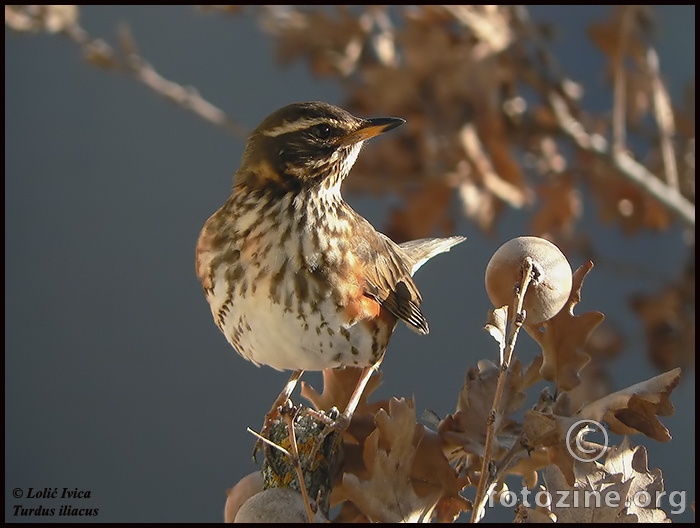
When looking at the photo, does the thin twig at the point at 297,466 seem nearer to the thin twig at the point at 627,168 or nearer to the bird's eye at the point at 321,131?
the bird's eye at the point at 321,131

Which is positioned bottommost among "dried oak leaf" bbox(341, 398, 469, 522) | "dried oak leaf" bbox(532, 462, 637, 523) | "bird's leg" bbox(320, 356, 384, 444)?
"bird's leg" bbox(320, 356, 384, 444)

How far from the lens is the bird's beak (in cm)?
208

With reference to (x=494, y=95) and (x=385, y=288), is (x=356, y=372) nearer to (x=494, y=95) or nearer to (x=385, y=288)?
(x=385, y=288)

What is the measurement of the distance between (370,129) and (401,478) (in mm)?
1030

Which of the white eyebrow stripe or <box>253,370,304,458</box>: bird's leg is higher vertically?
the white eyebrow stripe

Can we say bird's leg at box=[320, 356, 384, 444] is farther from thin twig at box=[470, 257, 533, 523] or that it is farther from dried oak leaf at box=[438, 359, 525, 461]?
thin twig at box=[470, 257, 533, 523]

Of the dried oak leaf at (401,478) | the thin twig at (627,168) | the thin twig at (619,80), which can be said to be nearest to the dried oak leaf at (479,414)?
the dried oak leaf at (401,478)

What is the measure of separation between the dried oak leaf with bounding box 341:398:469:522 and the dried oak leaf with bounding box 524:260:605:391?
0.22 meters

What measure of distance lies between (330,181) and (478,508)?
1.24 metres

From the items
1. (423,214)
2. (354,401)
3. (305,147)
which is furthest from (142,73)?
(354,401)

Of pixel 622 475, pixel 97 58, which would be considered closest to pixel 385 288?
pixel 622 475

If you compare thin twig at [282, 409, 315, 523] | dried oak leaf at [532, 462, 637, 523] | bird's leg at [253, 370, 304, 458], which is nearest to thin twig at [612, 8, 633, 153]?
bird's leg at [253, 370, 304, 458]

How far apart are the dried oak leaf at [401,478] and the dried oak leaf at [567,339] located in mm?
221

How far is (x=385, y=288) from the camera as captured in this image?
7.25ft
